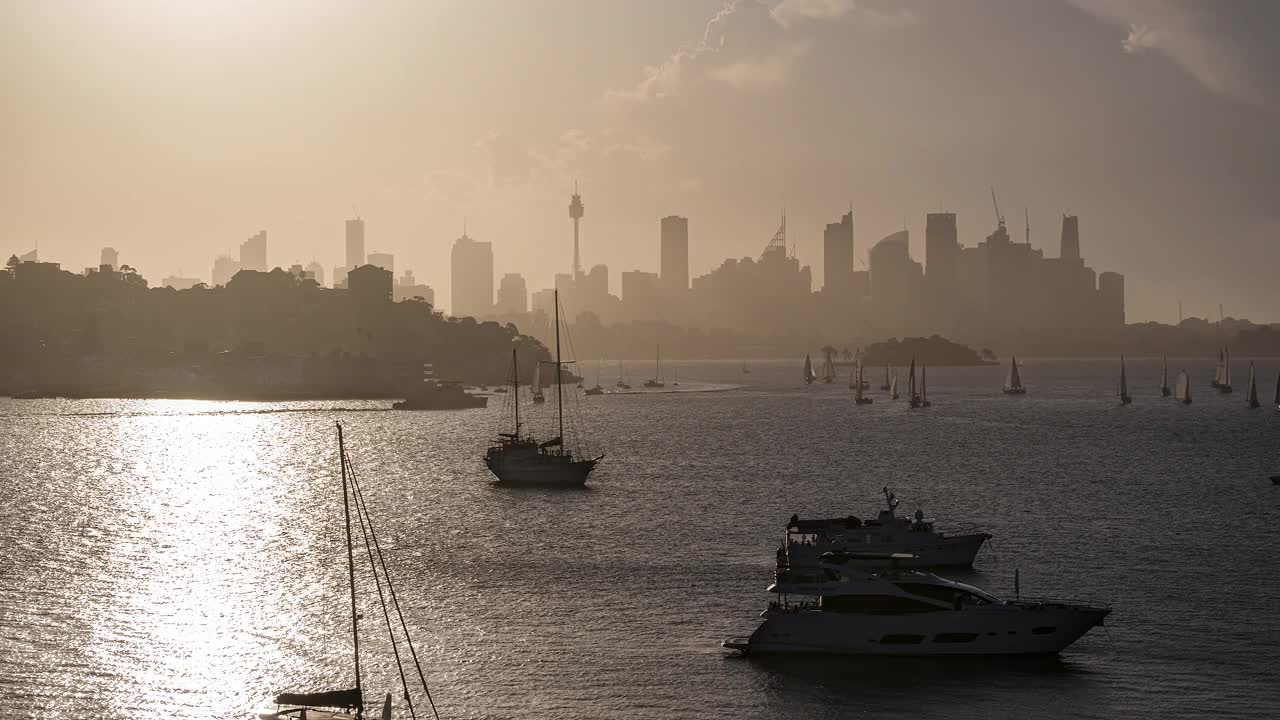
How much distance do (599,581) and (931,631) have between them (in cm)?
1937

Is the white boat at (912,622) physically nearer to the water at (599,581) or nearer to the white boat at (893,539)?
the water at (599,581)

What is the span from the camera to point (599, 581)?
62156 millimetres

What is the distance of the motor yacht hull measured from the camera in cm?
4703

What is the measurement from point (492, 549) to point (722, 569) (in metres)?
14.5

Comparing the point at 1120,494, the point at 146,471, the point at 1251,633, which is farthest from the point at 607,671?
the point at 146,471

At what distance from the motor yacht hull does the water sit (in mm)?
671

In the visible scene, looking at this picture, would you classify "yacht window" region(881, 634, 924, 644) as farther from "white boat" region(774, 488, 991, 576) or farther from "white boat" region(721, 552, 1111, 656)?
"white boat" region(774, 488, 991, 576)

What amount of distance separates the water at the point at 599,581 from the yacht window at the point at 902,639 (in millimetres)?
782

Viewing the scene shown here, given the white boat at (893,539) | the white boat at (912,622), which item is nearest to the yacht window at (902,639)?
the white boat at (912,622)

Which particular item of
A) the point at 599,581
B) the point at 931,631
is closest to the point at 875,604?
the point at 931,631

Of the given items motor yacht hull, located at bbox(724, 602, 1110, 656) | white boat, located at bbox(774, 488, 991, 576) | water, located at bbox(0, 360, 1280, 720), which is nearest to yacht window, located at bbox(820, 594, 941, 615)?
motor yacht hull, located at bbox(724, 602, 1110, 656)

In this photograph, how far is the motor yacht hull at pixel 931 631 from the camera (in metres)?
47.0

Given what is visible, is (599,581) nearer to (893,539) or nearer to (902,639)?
(893,539)

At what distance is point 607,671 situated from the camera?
46.0 metres
